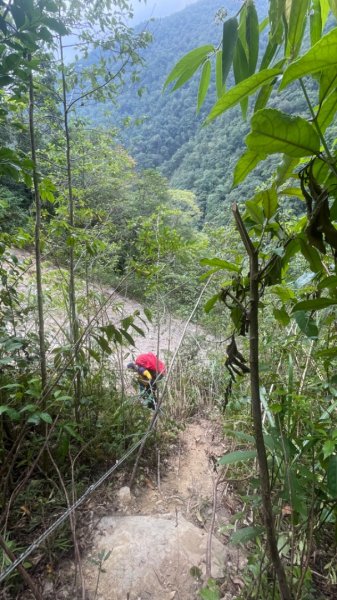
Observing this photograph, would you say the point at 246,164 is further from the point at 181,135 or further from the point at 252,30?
the point at 181,135

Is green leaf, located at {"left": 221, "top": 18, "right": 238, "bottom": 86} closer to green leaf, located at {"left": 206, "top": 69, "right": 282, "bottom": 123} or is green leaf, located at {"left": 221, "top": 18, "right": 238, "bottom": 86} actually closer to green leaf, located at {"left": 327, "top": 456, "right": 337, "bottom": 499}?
green leaf, located at {"left": 206, "top": 69, "right": 282, "bottom": 123}

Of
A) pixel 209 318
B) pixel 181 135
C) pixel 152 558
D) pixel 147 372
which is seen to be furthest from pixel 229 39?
pixel 181 135

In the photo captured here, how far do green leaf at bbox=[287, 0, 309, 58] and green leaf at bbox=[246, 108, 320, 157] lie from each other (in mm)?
85

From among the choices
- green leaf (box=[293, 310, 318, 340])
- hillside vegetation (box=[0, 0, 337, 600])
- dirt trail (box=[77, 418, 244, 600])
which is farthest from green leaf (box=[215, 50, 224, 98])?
dirt trail (box=[77, 418, 244, 600])

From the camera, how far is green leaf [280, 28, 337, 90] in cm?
21

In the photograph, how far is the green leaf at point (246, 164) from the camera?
0.97 ft

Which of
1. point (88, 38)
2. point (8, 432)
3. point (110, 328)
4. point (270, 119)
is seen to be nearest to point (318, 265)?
point (270, 119)

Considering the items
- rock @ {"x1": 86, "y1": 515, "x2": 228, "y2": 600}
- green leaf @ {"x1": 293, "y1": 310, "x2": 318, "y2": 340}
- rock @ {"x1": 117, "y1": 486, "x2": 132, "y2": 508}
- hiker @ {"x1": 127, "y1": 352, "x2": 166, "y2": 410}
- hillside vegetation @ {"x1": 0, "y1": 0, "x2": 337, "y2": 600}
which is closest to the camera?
hillside vegetation @ {"x1": 0, "y1": 0, "x2": 337, "y2": 600}

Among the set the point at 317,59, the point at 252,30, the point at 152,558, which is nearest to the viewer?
the point at 317,59

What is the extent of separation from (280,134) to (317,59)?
51 mm

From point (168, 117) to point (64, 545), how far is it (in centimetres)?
1966

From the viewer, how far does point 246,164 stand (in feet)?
1.01

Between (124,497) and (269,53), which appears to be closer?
(269,53)

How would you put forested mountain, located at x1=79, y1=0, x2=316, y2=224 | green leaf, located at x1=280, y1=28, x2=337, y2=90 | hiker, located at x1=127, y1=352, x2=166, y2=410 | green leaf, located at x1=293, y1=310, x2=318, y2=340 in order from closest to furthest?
green leaf, located at x1=280, y1=28, x2=337, y2=90
green leaf, located at x1=293, y1=310, x2=318, y2=340
hiker, located at x1=127, y1=352, x2=166, y2=410
forested mountain, located at x1=79, y1=0, x2=316, y2=224
